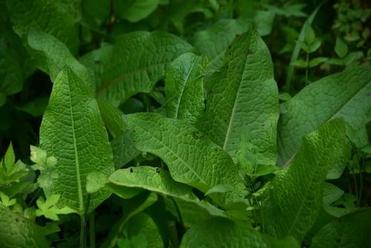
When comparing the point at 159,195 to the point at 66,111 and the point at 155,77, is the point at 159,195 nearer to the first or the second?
the point at 66,111

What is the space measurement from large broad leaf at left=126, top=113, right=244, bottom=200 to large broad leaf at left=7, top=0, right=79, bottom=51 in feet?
1.97

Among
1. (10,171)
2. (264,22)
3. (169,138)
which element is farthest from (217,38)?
(10,171)

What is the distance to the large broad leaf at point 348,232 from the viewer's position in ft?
3.99

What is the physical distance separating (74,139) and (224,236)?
41cm

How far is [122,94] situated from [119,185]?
532 millimetres

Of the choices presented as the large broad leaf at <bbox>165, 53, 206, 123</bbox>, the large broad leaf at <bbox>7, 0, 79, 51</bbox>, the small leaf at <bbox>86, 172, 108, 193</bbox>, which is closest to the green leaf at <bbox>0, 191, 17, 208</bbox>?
the small leaf at <bbox>86, 172, 108, 193</bbox>

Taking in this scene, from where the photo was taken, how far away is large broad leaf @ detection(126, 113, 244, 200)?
125 cm

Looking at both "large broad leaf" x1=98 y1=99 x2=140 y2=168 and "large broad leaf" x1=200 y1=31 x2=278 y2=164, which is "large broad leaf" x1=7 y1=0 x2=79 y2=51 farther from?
"large broad leaf" x1=200 y1=31 x2=278 y2=164

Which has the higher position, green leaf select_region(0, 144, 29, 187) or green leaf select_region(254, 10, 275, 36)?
green leaf select_region(254, 10, 275, 36)

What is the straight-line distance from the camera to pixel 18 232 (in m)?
1.16

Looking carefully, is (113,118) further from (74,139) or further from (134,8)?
(134,8)

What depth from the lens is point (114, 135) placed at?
4.96ft

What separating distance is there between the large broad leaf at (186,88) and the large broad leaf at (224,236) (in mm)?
337

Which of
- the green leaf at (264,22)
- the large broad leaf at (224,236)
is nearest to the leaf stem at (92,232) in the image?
the large broad leaf at (224,236)
